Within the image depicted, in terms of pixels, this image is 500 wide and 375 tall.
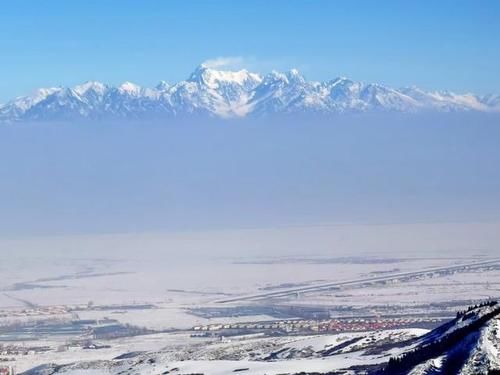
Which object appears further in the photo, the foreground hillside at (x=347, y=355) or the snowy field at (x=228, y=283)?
the snowy field at (x=228, y=283)

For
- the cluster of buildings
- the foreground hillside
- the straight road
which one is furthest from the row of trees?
the straight road

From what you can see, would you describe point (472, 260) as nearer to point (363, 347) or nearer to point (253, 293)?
point (253, 293)

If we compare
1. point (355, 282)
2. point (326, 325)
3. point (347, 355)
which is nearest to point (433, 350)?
point (347, 355)

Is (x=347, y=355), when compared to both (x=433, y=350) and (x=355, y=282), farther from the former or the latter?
(x=355, y=282)

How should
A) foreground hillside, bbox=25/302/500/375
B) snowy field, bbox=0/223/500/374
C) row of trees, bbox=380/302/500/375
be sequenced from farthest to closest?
snowy field, bbox=0/223/500/374 < row of trees, bbox=380/302/500/375 < foreground hillside, bbox=25/302/500/375

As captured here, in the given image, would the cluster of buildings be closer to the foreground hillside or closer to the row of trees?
the foreground hillside

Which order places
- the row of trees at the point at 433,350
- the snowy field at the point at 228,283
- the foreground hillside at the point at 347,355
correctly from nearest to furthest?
1. the foreground hillside at the point at 347,355
2. the row of trees at the point at 433,350
3. the snowy field at the point at 228,283

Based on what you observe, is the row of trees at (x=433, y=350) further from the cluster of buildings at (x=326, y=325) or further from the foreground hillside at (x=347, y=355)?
the cluster of buildings at (x=326, y=325)

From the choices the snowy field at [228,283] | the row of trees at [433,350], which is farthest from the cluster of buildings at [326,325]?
the row of trees at [433,350]

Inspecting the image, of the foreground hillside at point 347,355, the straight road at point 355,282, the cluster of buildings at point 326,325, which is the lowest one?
the foreground hillside at point 347,355
